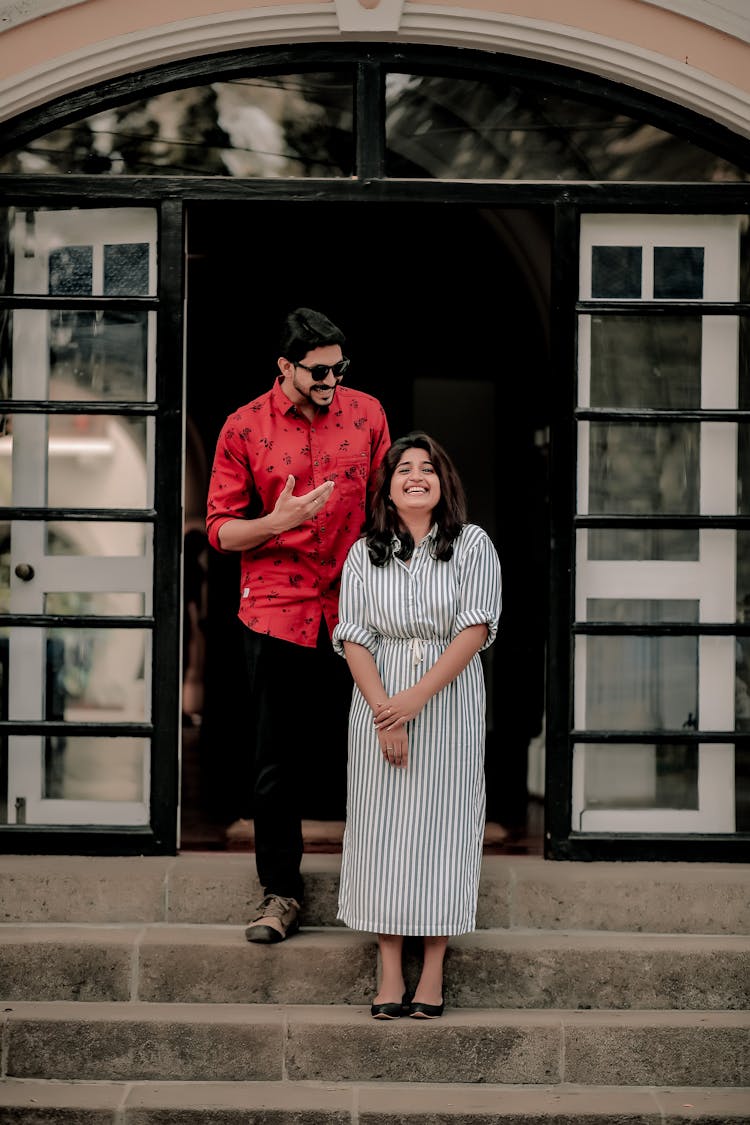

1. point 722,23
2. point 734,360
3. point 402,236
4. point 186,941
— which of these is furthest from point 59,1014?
point 402,236

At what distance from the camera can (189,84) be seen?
5.10m

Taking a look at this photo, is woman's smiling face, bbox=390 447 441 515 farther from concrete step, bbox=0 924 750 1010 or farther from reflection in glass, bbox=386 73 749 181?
concrete step, bbox=0 924 750 1010

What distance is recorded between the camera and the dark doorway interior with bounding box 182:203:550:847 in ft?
24.7

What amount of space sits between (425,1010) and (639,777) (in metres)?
1.39

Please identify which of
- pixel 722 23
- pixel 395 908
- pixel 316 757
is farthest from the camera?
pixel 316 757

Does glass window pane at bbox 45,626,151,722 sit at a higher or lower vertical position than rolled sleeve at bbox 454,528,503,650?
lower

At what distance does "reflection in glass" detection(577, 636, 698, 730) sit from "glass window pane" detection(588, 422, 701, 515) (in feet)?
1.71

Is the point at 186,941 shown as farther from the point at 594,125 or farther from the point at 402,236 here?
the point at 402,236

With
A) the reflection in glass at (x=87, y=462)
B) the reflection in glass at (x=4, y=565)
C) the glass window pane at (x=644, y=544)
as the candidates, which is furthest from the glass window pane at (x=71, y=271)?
the glass window pane at (x=644, y=544)

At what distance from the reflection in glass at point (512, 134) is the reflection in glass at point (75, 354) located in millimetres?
1208

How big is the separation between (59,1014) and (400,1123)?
1.20 metres

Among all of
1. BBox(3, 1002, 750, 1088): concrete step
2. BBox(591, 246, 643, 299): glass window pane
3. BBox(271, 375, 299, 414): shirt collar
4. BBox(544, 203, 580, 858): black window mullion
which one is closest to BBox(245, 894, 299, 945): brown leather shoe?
BBox(3, 1002, 750, 1088): concrete step

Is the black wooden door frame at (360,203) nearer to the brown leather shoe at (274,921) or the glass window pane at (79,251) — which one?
the glass window pane at (79,251)

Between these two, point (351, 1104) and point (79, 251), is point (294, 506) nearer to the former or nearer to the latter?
point (79, 251)
